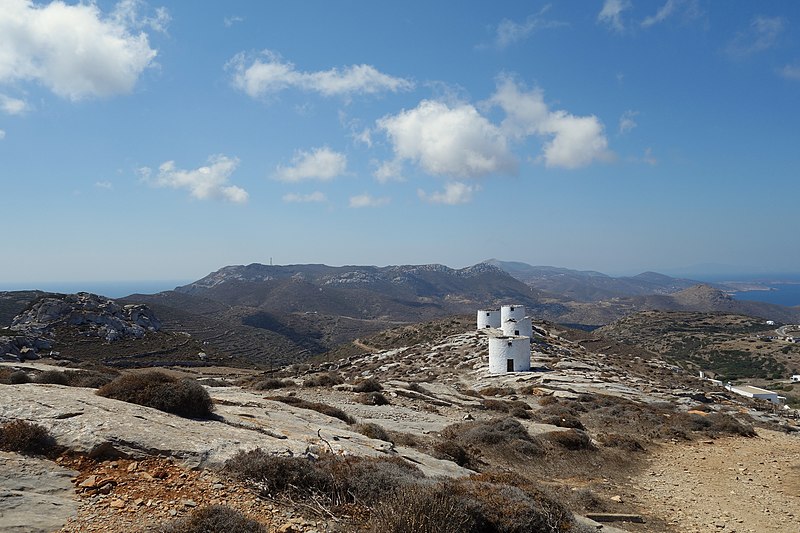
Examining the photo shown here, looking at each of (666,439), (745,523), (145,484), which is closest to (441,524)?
(145,484)

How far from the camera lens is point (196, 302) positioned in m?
136

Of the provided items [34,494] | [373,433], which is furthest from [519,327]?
[34,494]

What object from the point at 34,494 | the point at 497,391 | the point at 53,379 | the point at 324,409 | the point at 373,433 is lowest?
the point at 497,391

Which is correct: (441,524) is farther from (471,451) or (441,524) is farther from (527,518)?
(471,451)

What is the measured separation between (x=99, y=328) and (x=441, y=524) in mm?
61708

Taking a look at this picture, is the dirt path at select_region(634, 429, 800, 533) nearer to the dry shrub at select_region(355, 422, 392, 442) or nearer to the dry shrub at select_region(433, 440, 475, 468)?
the dry shrub at select_region(433, 440, 475, 468)

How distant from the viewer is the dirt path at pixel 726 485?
31.9ft

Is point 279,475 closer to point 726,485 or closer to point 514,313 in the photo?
point 726,485

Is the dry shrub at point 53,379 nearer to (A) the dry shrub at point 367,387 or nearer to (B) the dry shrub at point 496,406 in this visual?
(A) the dry shrub at point 367,387

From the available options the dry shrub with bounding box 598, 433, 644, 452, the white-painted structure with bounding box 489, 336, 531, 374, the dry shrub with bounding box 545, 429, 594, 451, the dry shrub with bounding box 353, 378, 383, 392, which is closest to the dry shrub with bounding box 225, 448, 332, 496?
the dry shrub with bounding box 545, 429, 594, 451

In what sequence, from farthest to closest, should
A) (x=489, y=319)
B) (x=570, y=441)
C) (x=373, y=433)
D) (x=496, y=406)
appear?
(x=489, y=319)
(x=496, y=406)
(x=570, y=441)
(x=373, y=433)

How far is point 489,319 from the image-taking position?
178 ft

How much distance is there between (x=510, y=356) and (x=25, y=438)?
31.5 metres

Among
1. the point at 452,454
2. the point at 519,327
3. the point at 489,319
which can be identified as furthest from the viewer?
the point at 489,319
